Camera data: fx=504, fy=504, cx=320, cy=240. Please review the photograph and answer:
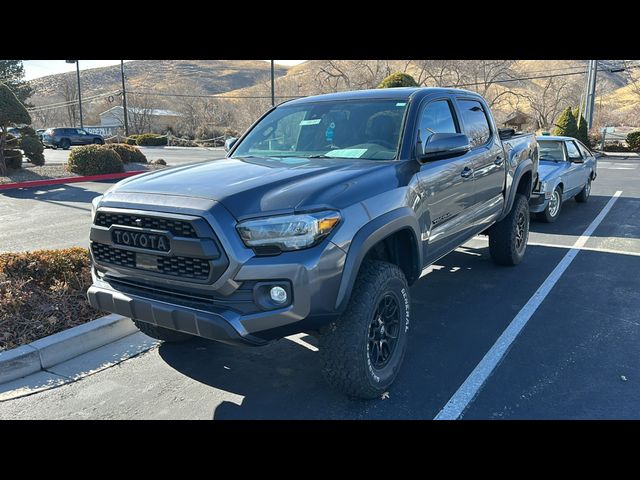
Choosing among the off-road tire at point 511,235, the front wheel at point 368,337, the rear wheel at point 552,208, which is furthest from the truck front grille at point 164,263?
the rear wheel at point 552,208

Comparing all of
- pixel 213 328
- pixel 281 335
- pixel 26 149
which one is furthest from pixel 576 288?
pixel 26 149

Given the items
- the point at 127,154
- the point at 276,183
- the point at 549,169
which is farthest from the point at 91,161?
the point at 276,183

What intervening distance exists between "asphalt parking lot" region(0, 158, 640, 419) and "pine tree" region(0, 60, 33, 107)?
54121mm

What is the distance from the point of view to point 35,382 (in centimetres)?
366

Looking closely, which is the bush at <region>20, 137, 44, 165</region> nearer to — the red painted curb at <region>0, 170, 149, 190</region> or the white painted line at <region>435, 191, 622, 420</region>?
the red painted curb at <region>0, 170, 149, 190</region>

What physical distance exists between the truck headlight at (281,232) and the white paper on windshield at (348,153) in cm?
119

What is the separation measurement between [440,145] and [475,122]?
67.4 inches

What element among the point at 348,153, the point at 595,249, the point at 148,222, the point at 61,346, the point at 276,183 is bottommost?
the point at 595,249

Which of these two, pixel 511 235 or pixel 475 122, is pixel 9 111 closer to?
pixel 475 122

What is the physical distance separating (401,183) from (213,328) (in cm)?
166

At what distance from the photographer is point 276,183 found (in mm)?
3070

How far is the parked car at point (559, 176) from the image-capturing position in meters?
8.77

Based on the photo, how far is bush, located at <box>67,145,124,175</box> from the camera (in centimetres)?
1689

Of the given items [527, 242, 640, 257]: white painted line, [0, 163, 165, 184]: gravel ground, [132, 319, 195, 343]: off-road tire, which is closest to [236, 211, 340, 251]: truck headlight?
[132, 319, 195, 343]: off-road tire
